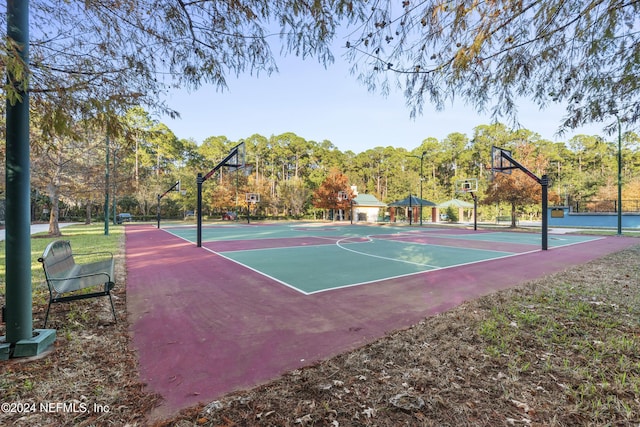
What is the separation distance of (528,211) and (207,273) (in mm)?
55602

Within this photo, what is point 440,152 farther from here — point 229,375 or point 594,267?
point 229,375

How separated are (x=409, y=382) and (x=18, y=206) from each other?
4.44 meters

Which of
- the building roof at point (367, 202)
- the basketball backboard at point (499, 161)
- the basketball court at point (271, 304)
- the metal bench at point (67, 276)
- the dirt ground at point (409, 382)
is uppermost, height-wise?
the basketball backboard at point (499, 161)

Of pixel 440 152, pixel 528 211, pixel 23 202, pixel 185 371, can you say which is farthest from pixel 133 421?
pixel 440 152

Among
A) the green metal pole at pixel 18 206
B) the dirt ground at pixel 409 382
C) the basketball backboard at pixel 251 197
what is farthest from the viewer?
the basketball backboard at pixel 251 197

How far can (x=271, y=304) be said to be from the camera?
5465 mm

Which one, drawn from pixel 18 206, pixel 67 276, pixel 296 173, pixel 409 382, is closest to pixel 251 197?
pixel 296 173

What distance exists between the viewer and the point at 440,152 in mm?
66188

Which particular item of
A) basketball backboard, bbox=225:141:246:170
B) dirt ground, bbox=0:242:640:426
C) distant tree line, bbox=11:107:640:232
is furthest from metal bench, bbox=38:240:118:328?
basketball backboard, bbox=225:141:246:170

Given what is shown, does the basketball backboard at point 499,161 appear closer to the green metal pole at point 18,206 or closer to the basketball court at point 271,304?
the basketball court at point 271,304

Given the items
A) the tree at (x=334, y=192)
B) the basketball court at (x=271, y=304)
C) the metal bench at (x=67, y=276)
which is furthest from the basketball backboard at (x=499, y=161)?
the tree at (x=334, y=192)

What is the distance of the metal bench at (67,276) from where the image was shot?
4.10 m

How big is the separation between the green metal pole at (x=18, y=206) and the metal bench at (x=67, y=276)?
0.46 m

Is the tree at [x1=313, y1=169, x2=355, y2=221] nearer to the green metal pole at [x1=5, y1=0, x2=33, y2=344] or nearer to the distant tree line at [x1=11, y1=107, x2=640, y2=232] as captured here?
the distant tree line at [x1=11, y1=107, x2=640, y2=232]
